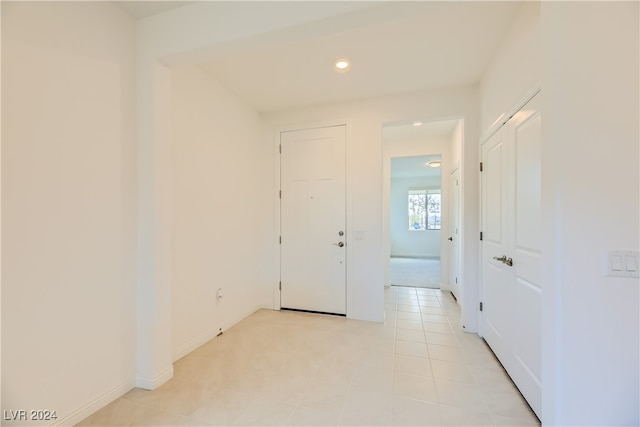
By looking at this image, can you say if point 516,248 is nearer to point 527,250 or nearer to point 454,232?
point 527,250

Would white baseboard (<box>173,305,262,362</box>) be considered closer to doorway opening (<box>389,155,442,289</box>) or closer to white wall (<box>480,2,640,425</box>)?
white wall (<box>480,2,640,425</box>)

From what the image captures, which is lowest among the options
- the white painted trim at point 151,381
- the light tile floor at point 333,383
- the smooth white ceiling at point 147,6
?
the light tile floor at point 333,383

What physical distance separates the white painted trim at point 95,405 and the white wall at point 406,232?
8.34m

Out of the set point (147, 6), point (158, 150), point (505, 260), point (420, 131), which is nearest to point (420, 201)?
point (420, 131)

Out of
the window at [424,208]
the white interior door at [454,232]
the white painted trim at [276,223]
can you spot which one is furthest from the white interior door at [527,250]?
the window at [424,208]

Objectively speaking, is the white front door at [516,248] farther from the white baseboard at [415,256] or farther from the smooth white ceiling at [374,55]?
the white baseboard at [415,256]

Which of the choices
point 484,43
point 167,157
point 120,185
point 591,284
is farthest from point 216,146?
point 591,284

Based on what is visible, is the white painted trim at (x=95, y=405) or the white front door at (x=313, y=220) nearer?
the white painted trim at (x=95, y=405)

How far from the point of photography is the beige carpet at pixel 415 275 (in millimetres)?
5133

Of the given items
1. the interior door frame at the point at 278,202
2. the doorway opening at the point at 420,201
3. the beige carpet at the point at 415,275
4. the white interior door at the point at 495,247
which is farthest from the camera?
the beige carpet at the point at 415,275

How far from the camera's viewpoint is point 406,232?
920 cm

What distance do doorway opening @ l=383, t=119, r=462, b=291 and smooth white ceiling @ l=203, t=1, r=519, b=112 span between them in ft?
2.11

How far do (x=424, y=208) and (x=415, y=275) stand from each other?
12.0 ft

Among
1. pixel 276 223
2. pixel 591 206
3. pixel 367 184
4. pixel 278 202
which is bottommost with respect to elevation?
pixel 276 223
